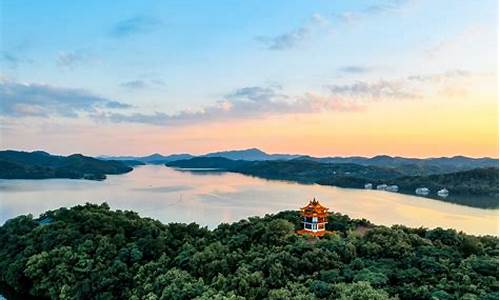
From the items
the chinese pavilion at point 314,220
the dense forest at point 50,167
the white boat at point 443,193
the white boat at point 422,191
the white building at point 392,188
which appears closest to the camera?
the chinese pavilion at point 314,220

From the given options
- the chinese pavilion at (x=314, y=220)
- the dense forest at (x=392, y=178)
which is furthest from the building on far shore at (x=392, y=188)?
the chinese pavilion at (x=314, y=220)

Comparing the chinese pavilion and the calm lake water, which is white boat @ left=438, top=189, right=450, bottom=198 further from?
the chinese pavilion

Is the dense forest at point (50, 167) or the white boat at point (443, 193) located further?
the dense forest at point (50, 167)

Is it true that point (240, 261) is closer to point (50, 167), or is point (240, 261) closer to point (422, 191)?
point (422, 191)

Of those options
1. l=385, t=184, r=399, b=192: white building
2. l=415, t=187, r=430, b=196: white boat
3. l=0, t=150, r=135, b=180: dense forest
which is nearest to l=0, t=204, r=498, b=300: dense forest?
l=415, t=187, r=430, b=196: white boat

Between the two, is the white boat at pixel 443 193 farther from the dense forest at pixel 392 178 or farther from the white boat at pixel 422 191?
the white boat at pixel 422 191

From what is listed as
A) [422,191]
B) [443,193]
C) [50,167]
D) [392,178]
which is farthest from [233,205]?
[50,167]

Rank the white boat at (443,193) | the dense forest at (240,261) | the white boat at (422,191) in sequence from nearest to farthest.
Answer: the dense forest at (240,261) < the white boat at (443,193) < the white boat at (422,191)

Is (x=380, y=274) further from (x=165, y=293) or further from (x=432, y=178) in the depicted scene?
(x=432, y=178)
